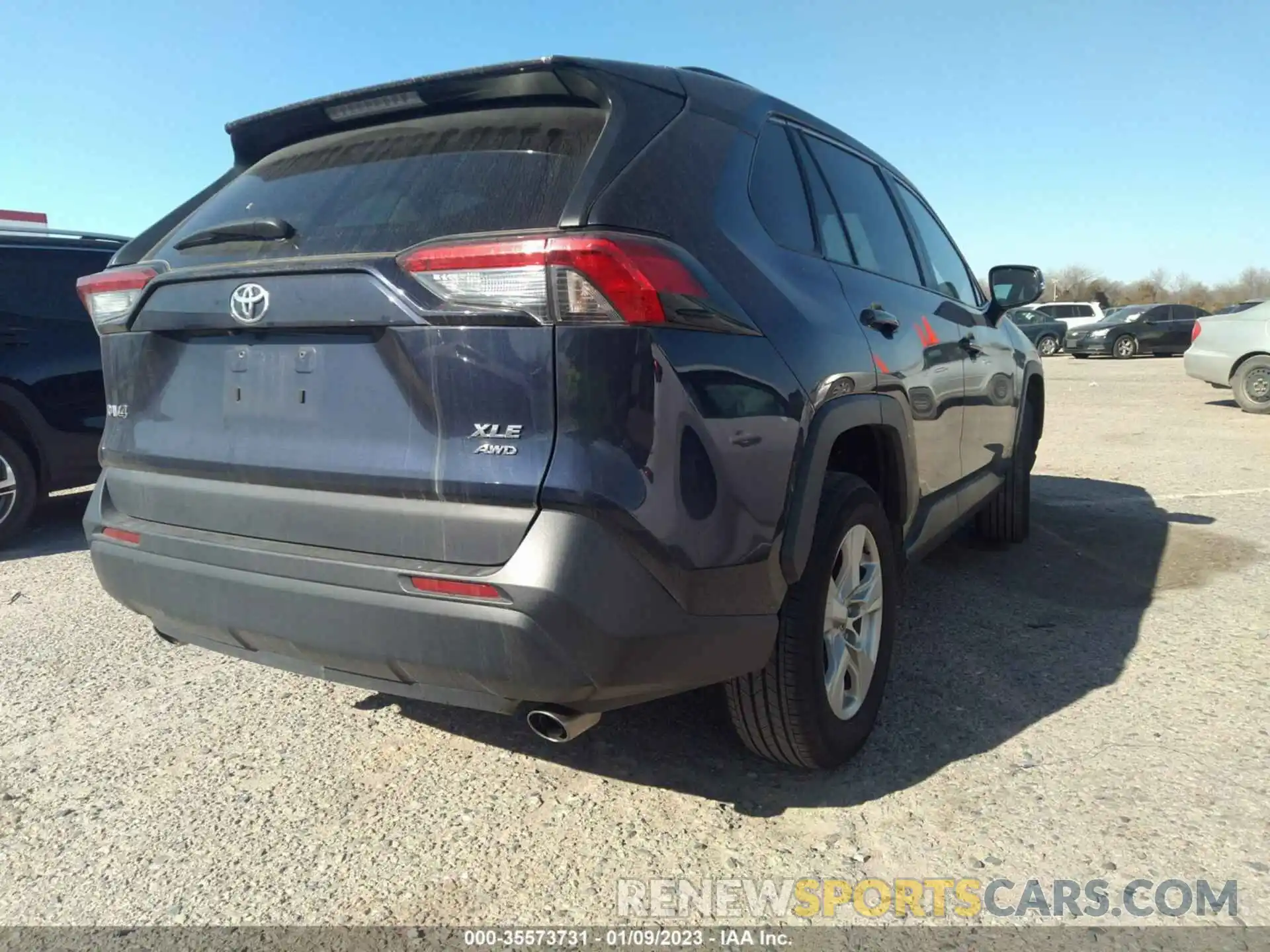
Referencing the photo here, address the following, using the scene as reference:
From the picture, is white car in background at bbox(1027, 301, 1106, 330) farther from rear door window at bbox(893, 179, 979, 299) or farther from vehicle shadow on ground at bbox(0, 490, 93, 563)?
vehicle shadow on ground at bbox(0, 490, 93, 563)

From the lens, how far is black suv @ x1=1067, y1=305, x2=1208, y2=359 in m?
26.2

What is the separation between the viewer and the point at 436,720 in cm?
299

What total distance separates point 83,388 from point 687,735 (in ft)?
14.6

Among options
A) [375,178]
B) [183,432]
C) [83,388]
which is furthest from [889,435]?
[83,388]

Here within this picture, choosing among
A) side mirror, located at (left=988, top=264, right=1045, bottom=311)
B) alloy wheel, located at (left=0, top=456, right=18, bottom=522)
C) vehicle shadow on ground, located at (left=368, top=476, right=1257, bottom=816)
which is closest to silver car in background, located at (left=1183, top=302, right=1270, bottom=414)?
vehicle shadow on ground, located at (left=368, top=476, right=1257, bottom=816)

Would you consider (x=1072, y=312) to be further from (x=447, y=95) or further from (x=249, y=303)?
(x=249, y=303)

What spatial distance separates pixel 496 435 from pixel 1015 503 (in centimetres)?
394

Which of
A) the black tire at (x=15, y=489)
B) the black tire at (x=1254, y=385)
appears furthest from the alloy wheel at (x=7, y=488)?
the black tire at (x=1254, y=385)

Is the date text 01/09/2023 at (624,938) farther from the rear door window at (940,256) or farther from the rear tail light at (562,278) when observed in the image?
the rear door window at (940,256)

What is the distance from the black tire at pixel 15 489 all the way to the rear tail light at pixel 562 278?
449 cm

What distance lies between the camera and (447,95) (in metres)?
2.26

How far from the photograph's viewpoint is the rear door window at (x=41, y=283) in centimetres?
531

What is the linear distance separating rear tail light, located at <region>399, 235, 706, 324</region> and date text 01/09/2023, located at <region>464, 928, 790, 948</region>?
1.28 m

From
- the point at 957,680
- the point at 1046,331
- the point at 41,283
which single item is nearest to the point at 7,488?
the point at 41,283
